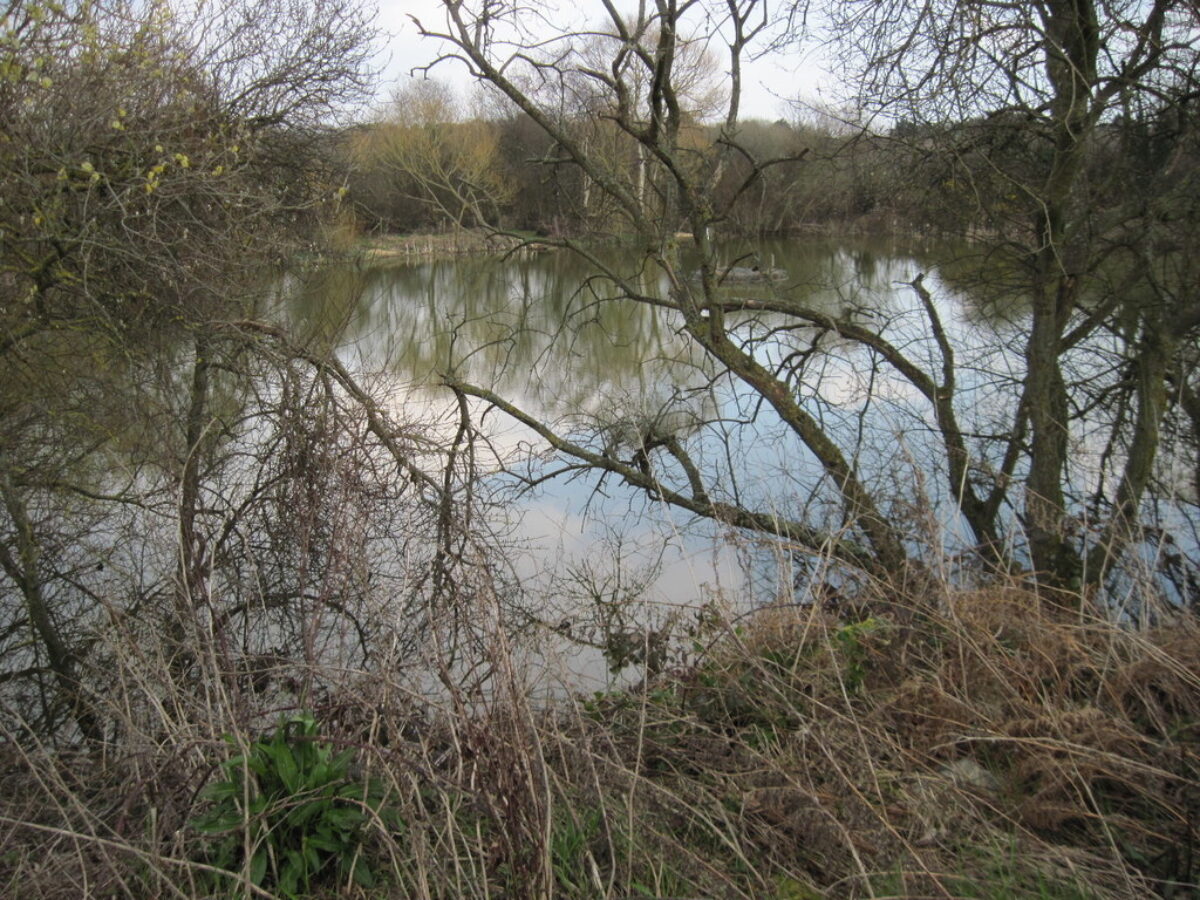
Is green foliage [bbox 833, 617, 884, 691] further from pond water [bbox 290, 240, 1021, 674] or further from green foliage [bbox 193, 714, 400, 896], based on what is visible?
green foliage [bbox 193, 714, 400, 896]

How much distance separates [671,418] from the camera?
26.7 ft

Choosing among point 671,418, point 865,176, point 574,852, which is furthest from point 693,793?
point 671,418

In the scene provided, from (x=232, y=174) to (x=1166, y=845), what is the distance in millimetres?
4906

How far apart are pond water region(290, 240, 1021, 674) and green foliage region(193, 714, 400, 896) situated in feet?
4.33

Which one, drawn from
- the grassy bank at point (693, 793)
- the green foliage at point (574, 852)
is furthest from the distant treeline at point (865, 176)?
the green foliage at point (574, 852)

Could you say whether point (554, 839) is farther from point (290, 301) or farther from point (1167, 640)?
point (290, 301)

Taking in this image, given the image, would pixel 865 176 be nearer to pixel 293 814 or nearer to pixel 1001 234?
pixel 1001 234

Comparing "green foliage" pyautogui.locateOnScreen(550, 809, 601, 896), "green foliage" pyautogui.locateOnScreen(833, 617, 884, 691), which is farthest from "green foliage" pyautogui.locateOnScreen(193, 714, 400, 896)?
"green foliage" pyautogui.locateOnScreen(833, 617, 884, 691)

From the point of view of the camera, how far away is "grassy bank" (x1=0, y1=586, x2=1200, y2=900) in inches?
89.0

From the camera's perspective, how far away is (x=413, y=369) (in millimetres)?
9133

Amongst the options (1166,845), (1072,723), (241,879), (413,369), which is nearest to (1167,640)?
(1072,723)

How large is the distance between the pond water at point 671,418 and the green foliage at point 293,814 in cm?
132

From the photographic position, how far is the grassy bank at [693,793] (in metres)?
2.26

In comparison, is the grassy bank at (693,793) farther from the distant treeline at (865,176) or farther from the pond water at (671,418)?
the distant treeline at (865,176)
